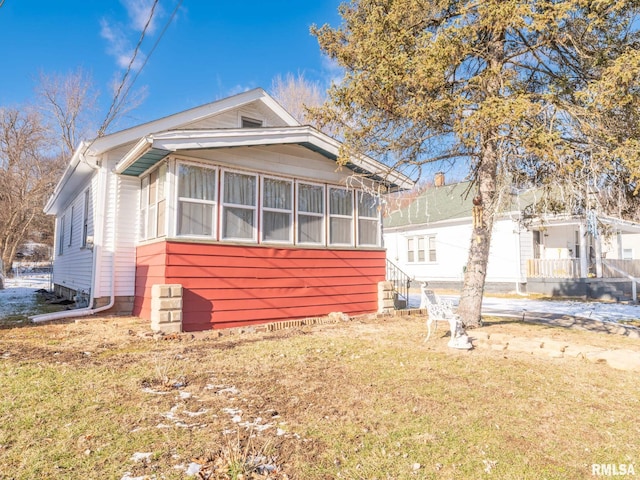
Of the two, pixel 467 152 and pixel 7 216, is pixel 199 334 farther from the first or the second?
pixel 7 216

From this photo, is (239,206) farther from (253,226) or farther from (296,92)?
(296,92)

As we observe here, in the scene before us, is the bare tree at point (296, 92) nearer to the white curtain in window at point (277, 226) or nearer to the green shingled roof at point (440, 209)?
the green shingled roof at point (440, 209)

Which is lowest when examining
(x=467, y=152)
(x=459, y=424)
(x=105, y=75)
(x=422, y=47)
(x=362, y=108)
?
(x=459, y=424)

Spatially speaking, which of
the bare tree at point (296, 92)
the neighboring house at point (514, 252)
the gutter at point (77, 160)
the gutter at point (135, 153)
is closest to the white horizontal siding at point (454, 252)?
the neighboring house at point (514, 252)

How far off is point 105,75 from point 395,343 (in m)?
24.9

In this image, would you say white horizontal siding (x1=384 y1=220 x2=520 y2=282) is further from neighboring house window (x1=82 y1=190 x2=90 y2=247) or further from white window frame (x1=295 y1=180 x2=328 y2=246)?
neighboring house window (x1=82 y1=190 x2=90 y2=247)

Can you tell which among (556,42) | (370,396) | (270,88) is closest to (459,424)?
(370,396)

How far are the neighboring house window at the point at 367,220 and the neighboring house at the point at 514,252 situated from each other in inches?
155

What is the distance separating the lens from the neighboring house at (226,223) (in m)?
7.49

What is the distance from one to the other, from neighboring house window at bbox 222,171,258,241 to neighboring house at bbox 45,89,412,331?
2 centimetres

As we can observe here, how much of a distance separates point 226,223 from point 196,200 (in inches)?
28.8

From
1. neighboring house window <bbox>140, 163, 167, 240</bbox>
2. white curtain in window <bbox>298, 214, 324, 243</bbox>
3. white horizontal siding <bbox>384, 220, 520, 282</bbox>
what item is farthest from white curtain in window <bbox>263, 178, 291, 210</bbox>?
white horizontal siding <bbox>384, 220, 520, 282</bbox>

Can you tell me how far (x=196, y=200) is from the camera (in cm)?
778

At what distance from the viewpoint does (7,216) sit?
29.1 meters
